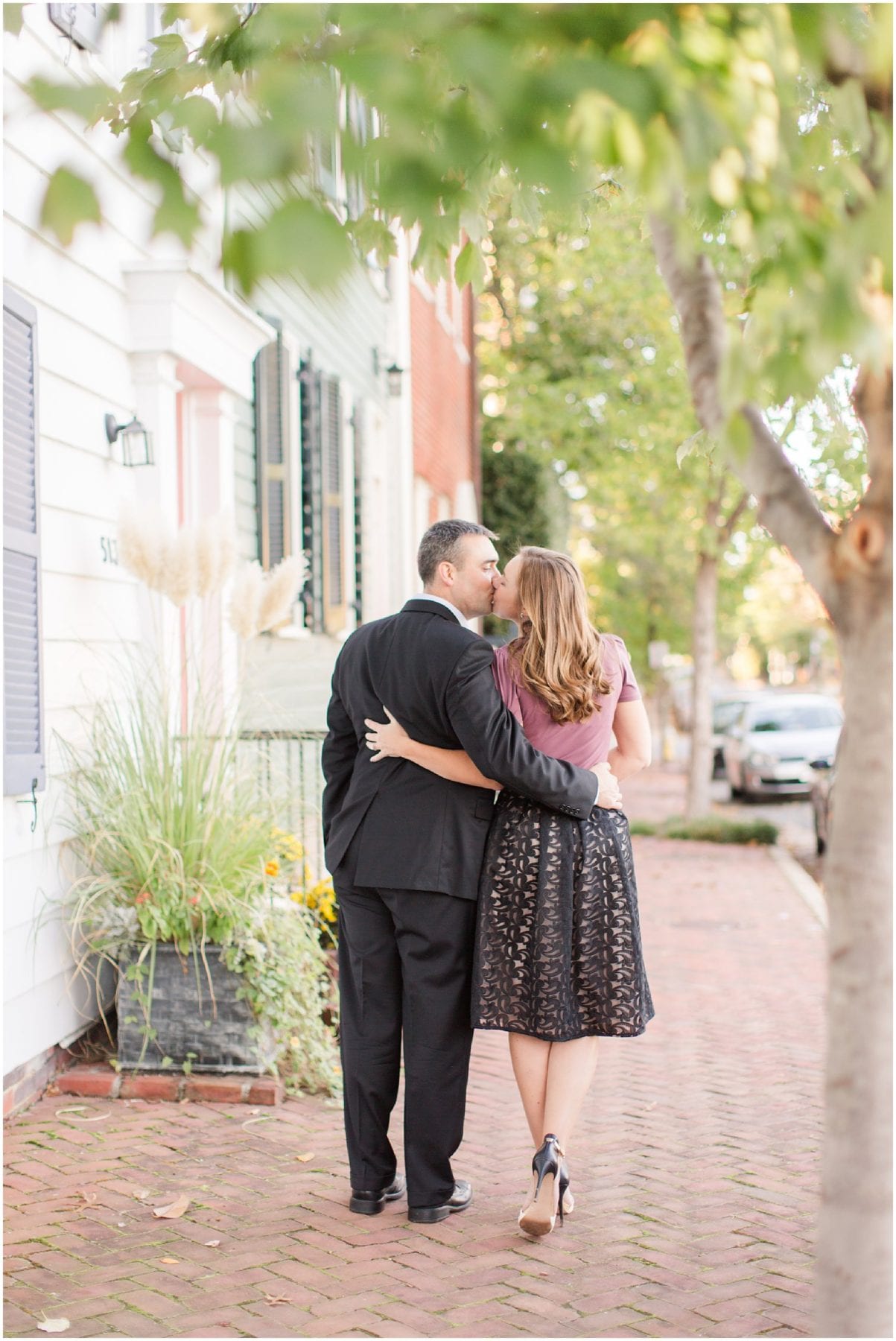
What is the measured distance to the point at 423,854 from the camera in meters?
4.06

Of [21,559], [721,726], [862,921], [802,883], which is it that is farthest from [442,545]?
[721,726]

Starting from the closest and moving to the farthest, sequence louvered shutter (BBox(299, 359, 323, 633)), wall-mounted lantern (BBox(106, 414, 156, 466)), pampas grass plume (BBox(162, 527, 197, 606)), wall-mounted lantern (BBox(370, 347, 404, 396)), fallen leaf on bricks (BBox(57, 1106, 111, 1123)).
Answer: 1. fallen leaf on bricks (BBox(57, 1106, 111, 1123))
2. pampas grass plume (BBox(162, 527, 197, 606))
3. wall-mounted lantern (BBox(106, 414, 156, 466))
4. louvered shutter (BBox(299, 359, 323, 633))
5. wall-mounted lantern (BBox(370, 347, 404, 396))

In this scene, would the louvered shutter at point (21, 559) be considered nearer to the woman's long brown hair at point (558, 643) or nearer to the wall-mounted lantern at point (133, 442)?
the wall-mounted lantern at point (133, 442)

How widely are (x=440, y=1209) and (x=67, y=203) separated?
3.18 metres

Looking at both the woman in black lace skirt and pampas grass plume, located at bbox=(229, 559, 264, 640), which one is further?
pampas grass plume, located at bbox=(229, 559, 264, 640)

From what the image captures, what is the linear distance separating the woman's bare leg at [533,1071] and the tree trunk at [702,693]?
1245cm

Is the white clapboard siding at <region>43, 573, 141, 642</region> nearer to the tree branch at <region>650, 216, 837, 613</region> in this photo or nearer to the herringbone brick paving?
the herringbone brick paving

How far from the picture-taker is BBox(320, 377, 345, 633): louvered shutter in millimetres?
10633


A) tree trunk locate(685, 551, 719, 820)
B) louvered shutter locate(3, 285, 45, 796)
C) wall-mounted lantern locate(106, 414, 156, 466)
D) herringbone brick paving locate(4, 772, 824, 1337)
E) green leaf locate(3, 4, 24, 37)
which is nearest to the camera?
green leaf locate(3, 4, 24, 37)

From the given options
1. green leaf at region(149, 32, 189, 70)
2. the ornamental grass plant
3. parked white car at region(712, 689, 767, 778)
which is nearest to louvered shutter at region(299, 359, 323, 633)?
the ornamental grass plant

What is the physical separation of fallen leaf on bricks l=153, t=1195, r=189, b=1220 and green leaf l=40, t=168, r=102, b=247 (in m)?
3.10

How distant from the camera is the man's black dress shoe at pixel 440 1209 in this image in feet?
13.6

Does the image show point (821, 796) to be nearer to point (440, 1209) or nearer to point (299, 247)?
point (440, 1209)

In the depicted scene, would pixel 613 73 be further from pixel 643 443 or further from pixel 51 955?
pixel 643 443
